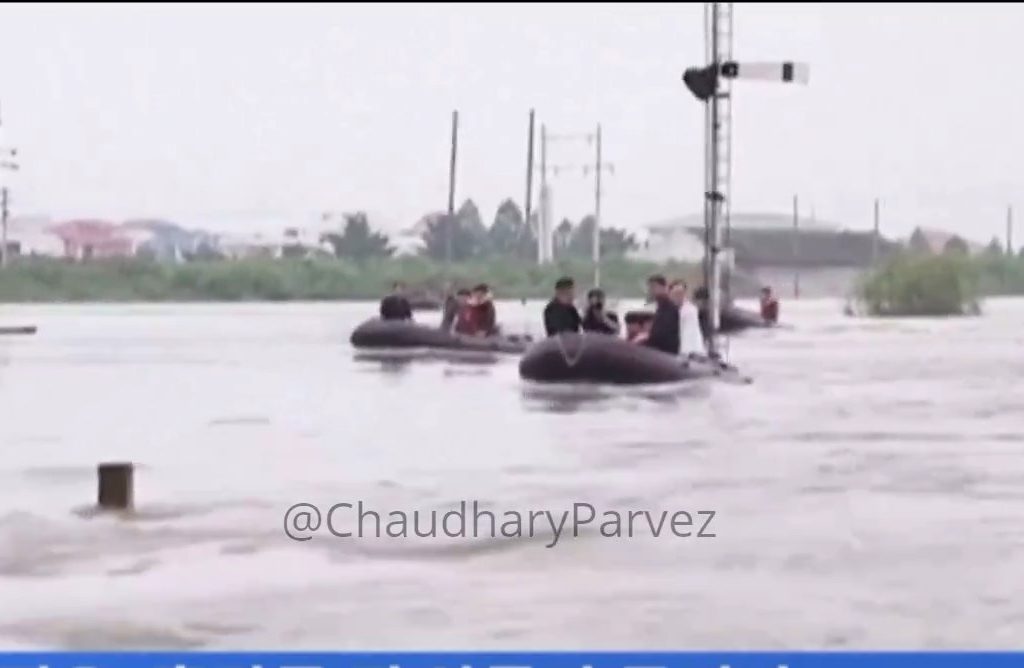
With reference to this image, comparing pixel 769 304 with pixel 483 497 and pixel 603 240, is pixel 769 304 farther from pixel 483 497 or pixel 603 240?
pixel 483 497

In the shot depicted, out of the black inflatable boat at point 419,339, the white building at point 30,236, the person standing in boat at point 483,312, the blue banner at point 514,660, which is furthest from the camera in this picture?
the black inflatable boat at point 419,339

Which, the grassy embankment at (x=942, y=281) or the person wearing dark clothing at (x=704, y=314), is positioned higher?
the grassy embankment at (x=942, y=281)

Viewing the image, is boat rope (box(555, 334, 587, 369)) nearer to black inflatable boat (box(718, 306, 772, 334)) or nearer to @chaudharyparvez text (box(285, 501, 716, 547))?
black inflatable boat (box(718, 306, 772, 334))

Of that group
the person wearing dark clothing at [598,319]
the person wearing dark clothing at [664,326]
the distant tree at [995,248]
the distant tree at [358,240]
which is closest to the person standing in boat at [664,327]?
the person wearing dark clothing at [664,326]

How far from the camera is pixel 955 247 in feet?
16.9

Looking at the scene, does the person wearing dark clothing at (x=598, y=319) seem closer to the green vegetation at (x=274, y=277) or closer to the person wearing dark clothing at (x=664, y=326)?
the person wearing dark clothing at (x=664, y=326)

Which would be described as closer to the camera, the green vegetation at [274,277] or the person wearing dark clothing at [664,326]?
the green vegetation at [274,277]

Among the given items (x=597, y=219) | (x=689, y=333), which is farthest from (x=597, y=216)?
(x=689, y=333)

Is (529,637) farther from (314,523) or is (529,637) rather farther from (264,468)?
(264,468)

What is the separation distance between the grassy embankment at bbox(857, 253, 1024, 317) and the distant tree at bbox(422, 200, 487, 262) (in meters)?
1.08

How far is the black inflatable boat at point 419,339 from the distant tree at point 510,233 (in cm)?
352

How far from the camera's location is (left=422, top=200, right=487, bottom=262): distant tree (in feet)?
16.7

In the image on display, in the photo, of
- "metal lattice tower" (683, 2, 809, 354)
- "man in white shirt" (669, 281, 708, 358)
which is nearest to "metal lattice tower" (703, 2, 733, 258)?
"metal lattice tower" (683, 2, 809, 354)

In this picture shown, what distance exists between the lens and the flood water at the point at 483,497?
4039 millimetres
